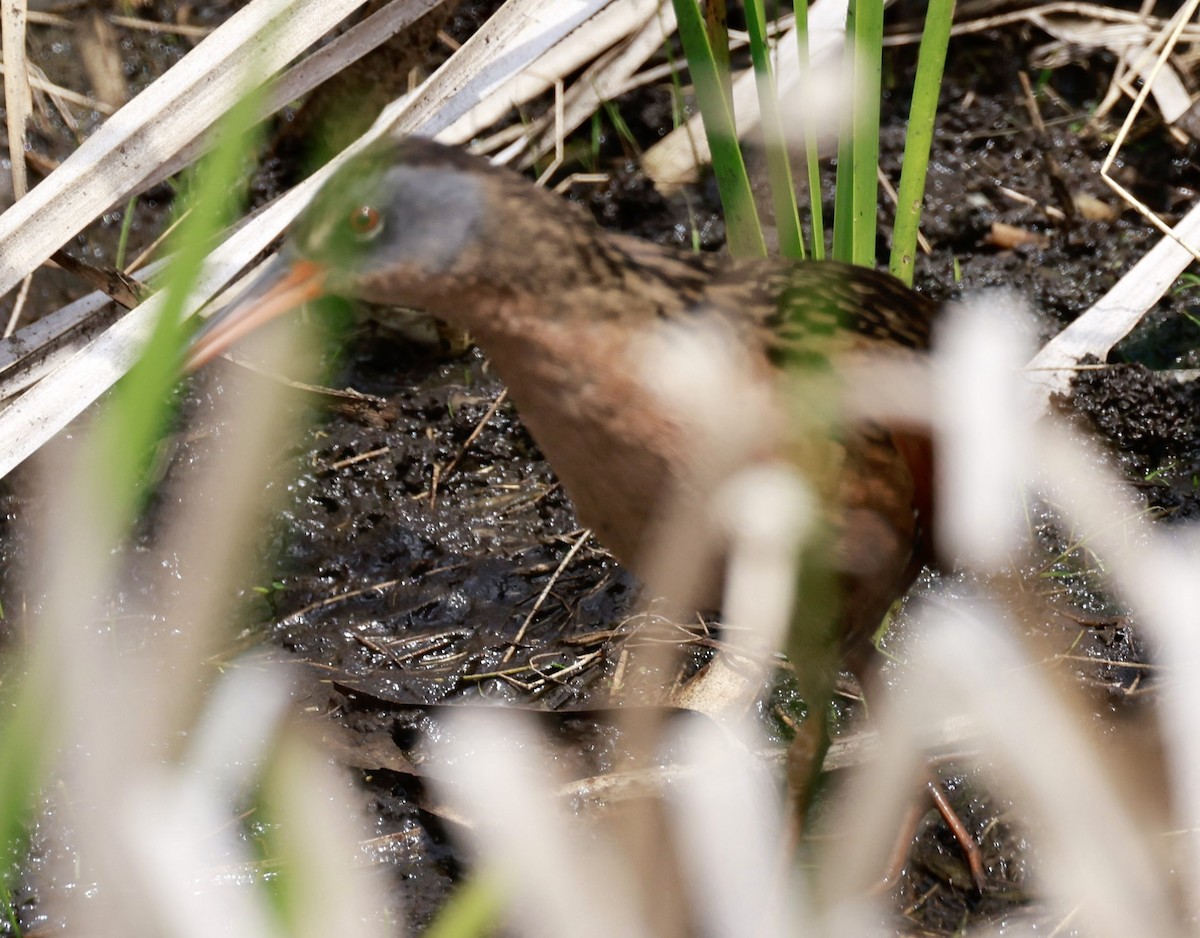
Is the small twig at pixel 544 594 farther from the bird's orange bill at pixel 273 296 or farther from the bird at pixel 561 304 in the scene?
the bird's orange bill at pixel 273 296

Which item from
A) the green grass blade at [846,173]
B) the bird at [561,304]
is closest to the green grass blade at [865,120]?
the green grass blade at [846,173]

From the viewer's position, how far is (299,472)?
10.9 feet

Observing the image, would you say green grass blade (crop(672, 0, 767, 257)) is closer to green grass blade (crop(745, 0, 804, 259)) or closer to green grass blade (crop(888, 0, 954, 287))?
green grass blade (crop(745, 0, 804, 259))

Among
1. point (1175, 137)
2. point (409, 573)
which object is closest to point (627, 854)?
point (409, 573)

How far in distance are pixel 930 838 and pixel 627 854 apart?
0.62 metres

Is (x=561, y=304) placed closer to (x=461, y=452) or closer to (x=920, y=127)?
(x=920, y=127)

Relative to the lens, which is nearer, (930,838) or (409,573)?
(930,838)

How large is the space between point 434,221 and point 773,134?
3.04ft

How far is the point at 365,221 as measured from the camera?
1852 millimetres

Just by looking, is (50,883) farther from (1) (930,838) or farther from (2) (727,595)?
(1) (930,838)

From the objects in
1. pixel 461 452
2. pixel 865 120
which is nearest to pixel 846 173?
pixel 865 120

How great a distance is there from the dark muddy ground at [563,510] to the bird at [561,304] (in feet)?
2.99

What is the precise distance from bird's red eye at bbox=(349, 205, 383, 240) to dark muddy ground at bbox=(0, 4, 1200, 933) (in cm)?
115

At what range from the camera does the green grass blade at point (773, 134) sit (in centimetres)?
241
